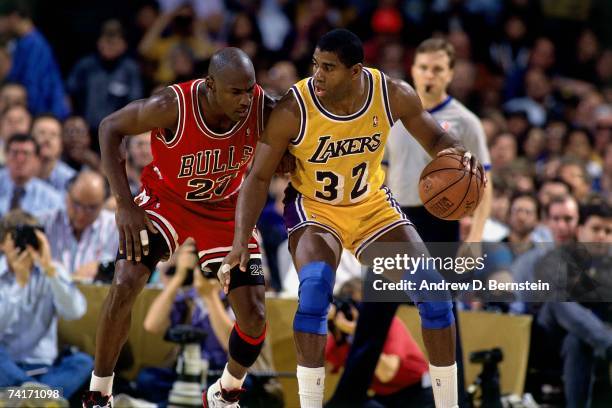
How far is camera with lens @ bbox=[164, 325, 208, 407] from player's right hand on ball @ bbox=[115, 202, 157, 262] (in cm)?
158

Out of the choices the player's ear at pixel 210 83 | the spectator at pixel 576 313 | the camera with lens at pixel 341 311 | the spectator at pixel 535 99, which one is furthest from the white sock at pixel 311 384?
the spectator at pixel 535 99

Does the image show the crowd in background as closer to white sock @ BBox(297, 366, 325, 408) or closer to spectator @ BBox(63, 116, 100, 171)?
spectator @ BBox(63, 116, 100, 171)

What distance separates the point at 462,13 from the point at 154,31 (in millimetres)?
3954

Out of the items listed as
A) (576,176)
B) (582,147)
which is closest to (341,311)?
(576,176)

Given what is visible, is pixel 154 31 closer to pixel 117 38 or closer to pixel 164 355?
pixel 117 38

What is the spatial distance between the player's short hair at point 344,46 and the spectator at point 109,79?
236 inches

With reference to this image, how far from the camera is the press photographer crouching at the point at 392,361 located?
7.20 m

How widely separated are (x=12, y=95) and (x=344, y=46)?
6225mm

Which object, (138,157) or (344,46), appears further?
(138,157)

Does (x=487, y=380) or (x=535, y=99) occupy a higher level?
(x=535, y=99)

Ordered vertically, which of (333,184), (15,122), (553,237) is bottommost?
(333,184)

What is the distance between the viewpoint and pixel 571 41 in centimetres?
1372

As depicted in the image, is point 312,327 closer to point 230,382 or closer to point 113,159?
point 230,382

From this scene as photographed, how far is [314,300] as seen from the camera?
5.43 m
